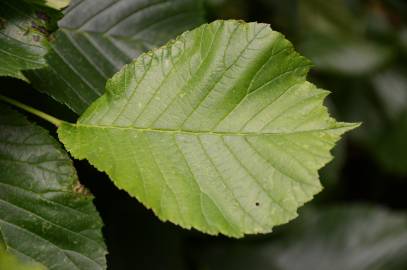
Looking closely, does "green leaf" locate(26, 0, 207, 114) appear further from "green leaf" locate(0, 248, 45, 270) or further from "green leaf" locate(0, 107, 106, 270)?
"green leaf" locate(0, 248, 45, 270)

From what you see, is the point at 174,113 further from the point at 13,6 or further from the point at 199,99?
the point at 13,6

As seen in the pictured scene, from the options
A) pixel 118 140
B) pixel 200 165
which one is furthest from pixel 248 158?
pixel 118 140

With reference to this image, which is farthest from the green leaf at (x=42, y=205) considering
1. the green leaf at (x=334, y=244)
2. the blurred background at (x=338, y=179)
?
the green leaf at (x=334, y=244)

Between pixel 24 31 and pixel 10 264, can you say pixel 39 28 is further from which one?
pixel 10 264

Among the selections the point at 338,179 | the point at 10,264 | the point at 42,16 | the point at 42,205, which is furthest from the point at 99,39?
the point at 338,179

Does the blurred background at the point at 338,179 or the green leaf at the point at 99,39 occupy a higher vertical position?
the green leaf at the point at 99,39

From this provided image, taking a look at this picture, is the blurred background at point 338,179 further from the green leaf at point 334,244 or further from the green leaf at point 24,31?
the green leaf at point 24,31
